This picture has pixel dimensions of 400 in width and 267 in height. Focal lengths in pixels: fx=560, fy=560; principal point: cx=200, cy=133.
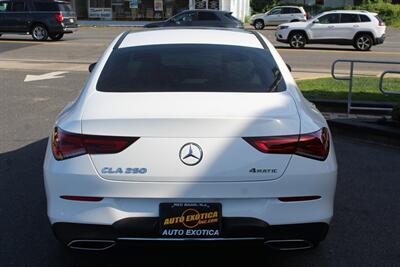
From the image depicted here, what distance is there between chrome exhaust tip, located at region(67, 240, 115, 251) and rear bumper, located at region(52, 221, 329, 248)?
27 millimetres

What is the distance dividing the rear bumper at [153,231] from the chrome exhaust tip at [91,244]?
0.03 metres

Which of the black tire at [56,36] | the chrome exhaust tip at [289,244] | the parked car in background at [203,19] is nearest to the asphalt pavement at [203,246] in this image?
the chrome exhaust tip at [289,244]

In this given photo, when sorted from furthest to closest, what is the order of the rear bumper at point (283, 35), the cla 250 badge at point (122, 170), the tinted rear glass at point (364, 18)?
the rear bumper at point (283, 35) < the tinted rear glass at point (364, 18) < the cla 250 badge at point (122, 170)

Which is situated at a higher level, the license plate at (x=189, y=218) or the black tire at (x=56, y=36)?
the license plate at (x=189, y=218)

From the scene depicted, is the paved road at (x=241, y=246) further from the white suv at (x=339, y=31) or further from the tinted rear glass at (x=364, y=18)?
the tinted rear glass at (x=364, y=18)

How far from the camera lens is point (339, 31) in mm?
22641

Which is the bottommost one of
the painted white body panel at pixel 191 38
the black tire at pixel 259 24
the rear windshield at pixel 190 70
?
the black tire at pixel 259 24

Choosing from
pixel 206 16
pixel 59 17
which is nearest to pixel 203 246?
pixel 59 17

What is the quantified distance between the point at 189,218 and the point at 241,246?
373 millimetres

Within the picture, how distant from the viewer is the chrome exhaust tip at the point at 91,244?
3.29 meters

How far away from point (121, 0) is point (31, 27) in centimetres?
1694

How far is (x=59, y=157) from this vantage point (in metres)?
3.33

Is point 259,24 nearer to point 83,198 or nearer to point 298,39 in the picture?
point 298,39

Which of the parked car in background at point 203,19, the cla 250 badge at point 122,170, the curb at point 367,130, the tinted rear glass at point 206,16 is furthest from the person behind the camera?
the tinted rear glass at point 206,16
